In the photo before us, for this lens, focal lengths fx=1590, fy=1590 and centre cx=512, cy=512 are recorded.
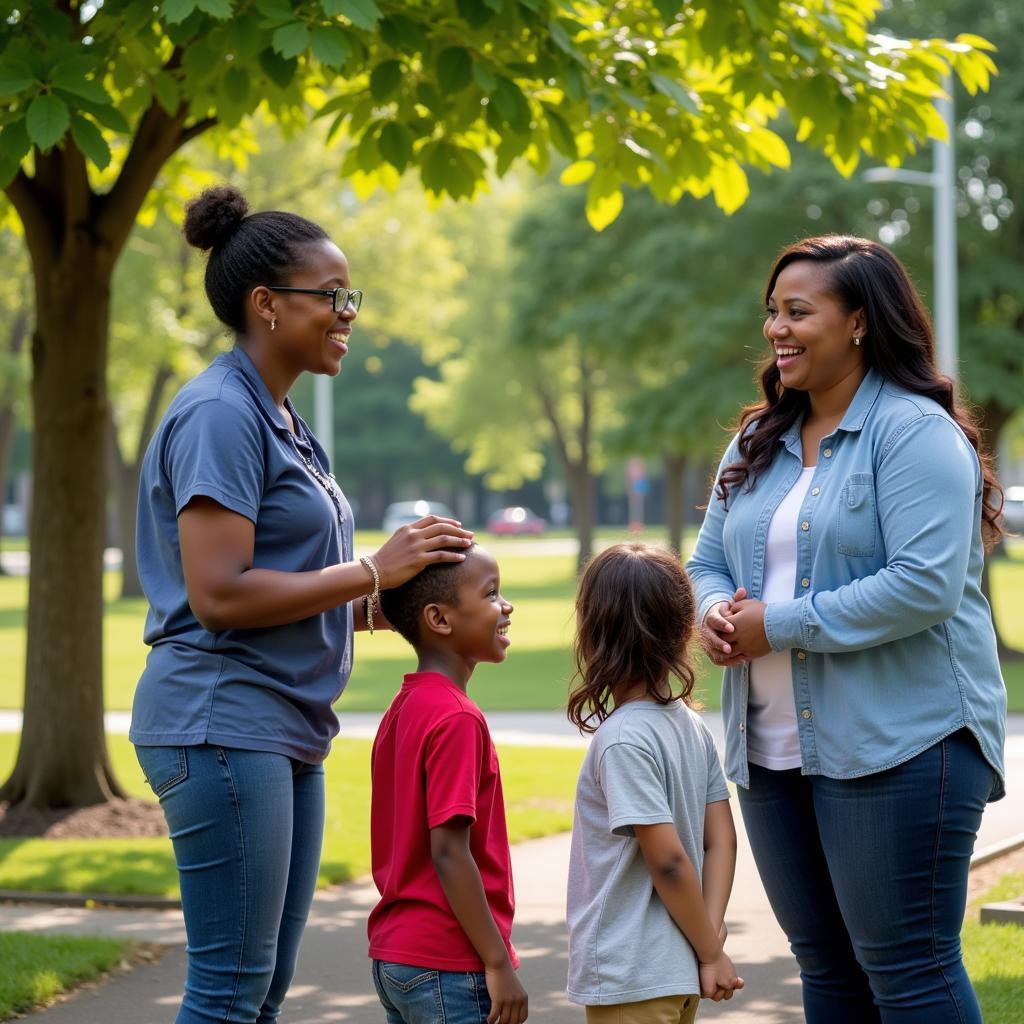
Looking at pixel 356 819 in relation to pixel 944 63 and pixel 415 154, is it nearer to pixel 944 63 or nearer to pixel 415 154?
pixel 415 154

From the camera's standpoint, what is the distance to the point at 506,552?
55562 millimetres

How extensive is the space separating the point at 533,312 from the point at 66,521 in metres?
14.6

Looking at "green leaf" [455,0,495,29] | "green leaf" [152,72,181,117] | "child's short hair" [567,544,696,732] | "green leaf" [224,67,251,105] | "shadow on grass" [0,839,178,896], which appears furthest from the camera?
"shadow on grass" [0,839,178,896]

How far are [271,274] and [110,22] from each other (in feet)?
10.6

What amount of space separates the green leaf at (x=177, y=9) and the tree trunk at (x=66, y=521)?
3725mm

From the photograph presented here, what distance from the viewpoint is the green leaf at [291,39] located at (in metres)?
4.89

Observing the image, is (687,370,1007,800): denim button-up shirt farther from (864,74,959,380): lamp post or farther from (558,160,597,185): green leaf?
(864,74,959,380): lamp post

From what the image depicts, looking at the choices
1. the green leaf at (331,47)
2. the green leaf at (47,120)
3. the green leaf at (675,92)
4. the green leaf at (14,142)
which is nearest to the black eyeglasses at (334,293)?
the green leaf at (331,47)

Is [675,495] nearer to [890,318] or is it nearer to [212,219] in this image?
[890,318]

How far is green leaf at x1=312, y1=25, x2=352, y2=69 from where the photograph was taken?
4.88 metres

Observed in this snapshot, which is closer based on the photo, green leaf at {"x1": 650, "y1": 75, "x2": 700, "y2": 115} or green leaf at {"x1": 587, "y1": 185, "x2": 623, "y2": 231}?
green leaf at {"x1": 650, "y1": 75, "x2": 700, "y2": 115}

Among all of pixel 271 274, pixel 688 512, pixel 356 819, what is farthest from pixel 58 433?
pixel 688 512

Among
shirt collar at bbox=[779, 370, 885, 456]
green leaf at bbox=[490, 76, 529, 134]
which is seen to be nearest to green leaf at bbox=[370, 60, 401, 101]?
green leaf at bbox=[490, 76, 529, 134]

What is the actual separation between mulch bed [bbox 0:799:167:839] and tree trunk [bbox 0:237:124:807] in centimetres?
13
